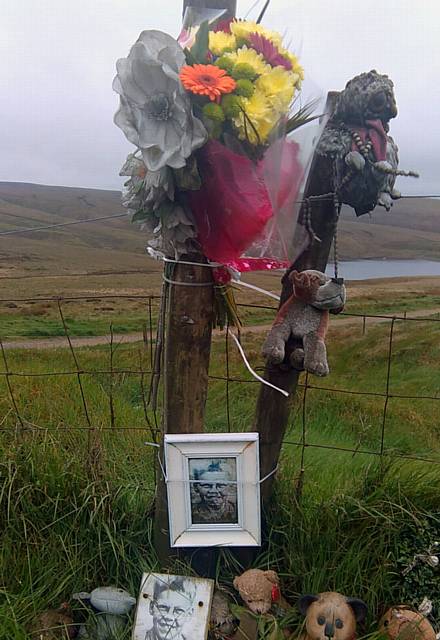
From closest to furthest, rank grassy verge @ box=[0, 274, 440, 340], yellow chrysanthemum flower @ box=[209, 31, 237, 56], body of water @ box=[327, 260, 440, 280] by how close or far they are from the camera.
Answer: yellow chrysanthemum flower @ box=[209, 31, 237, 56] → body of water @ box=[327, 260, 440, 280] → grassy verge @ box=[0, 274, 440, 340]

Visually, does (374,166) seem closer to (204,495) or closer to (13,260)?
(204,495)

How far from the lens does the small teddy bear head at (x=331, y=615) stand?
1.93m

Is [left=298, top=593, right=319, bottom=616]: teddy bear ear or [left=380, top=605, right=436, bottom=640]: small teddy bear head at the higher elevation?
[left=298, top=593, right=319, bottom=616]: teddy bear ear

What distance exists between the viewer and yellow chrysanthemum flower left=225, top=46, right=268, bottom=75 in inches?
63.6

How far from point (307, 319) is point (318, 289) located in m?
0.12

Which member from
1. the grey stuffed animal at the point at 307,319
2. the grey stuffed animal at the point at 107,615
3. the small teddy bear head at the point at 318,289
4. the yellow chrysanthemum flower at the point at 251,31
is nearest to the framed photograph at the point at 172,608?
the grey stuffed animal at the point at 107,615

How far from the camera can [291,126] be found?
1.78 meters

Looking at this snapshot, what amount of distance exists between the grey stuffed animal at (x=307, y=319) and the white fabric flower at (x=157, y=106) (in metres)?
0.61

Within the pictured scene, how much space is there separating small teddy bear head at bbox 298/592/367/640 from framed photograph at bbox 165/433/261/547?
0.94 ft

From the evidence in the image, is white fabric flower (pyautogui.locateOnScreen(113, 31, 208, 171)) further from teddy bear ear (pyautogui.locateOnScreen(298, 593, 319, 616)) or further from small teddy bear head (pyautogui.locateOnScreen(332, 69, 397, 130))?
teddy bear ear (pyautogui.locateOnScreen(298, 593, 319, 616))

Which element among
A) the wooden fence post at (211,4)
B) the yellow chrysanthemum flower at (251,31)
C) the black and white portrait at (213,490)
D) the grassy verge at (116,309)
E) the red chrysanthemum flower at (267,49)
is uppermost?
the wooden fence post at (211,4)

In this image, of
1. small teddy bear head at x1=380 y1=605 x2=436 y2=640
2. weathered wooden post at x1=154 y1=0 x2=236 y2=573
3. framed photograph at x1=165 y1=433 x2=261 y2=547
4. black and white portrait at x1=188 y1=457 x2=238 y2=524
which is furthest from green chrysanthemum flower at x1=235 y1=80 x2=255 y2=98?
small teddy bear head at x1=380 y1=605 x2=436 y2=640

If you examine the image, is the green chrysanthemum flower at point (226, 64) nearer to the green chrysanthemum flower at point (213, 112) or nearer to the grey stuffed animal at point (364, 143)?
the green chrysanthemum flower at point (213, 112)

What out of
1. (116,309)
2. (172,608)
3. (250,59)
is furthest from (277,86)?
(116,309)
